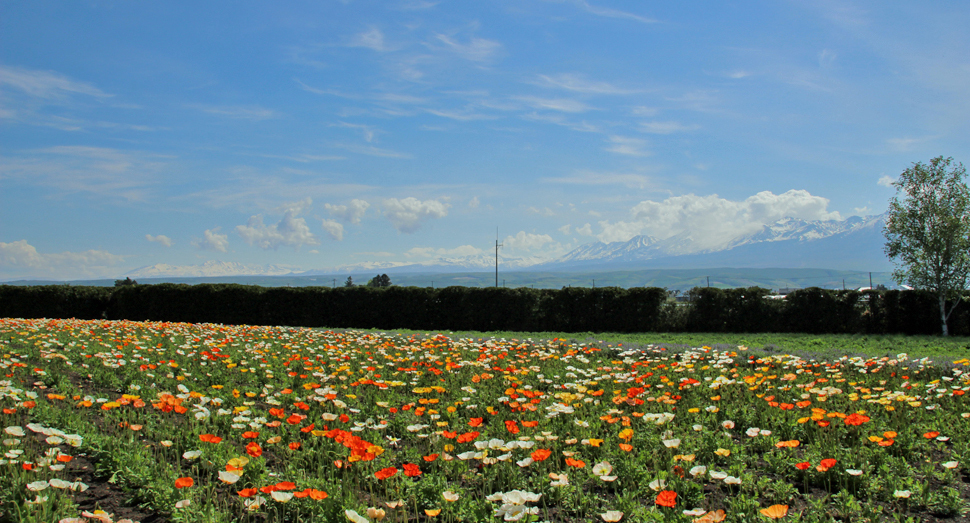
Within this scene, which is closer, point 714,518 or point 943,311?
point 714,518

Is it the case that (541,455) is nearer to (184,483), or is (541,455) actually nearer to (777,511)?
(777,511)

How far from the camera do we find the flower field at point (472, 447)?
3072 millimetres

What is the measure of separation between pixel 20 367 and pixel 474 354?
5.82 meters

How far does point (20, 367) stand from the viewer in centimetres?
639

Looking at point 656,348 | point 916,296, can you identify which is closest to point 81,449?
point 656,348

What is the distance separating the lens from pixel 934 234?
59.4 feet

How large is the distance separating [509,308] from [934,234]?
14581 millimetres

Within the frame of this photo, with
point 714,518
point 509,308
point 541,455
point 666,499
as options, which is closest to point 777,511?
point 714,518

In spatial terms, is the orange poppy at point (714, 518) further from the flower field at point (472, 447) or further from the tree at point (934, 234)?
the tree at point (934, 234)

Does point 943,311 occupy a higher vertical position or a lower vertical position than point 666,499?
higher

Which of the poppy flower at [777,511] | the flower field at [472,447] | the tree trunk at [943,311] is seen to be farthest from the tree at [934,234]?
the poppy flower at [777,511]

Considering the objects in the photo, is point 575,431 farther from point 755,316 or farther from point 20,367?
point 755,316

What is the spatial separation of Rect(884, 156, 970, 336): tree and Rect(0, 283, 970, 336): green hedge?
0.65 m

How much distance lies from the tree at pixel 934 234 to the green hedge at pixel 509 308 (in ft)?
2.14
